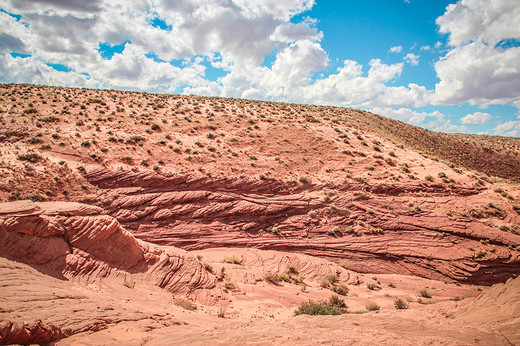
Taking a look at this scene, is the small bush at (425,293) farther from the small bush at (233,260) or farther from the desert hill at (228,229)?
the small bush at (233,260)

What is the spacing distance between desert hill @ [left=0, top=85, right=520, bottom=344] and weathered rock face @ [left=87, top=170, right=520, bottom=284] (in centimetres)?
10

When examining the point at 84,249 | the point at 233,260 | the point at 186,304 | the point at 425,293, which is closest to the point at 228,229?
the point at 233,260

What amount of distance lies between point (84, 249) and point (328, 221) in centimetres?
1550

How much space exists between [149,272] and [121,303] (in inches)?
117

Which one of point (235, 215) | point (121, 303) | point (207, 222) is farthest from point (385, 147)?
point (121, 303)

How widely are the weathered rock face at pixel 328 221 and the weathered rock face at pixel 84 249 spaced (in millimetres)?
5797

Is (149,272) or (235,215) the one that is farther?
(235,215)

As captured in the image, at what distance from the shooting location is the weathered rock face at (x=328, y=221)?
1568 cm

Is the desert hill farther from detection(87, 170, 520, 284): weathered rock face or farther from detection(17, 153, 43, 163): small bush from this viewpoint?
detection(17, 153, 43, 163): small bush

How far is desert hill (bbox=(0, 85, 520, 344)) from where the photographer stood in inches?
254

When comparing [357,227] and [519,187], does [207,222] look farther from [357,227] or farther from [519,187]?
[519,187]

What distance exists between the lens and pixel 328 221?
18734 millimetres

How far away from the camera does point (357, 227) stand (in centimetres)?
1809

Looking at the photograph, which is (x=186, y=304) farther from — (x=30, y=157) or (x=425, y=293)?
(x=30, y=157)
